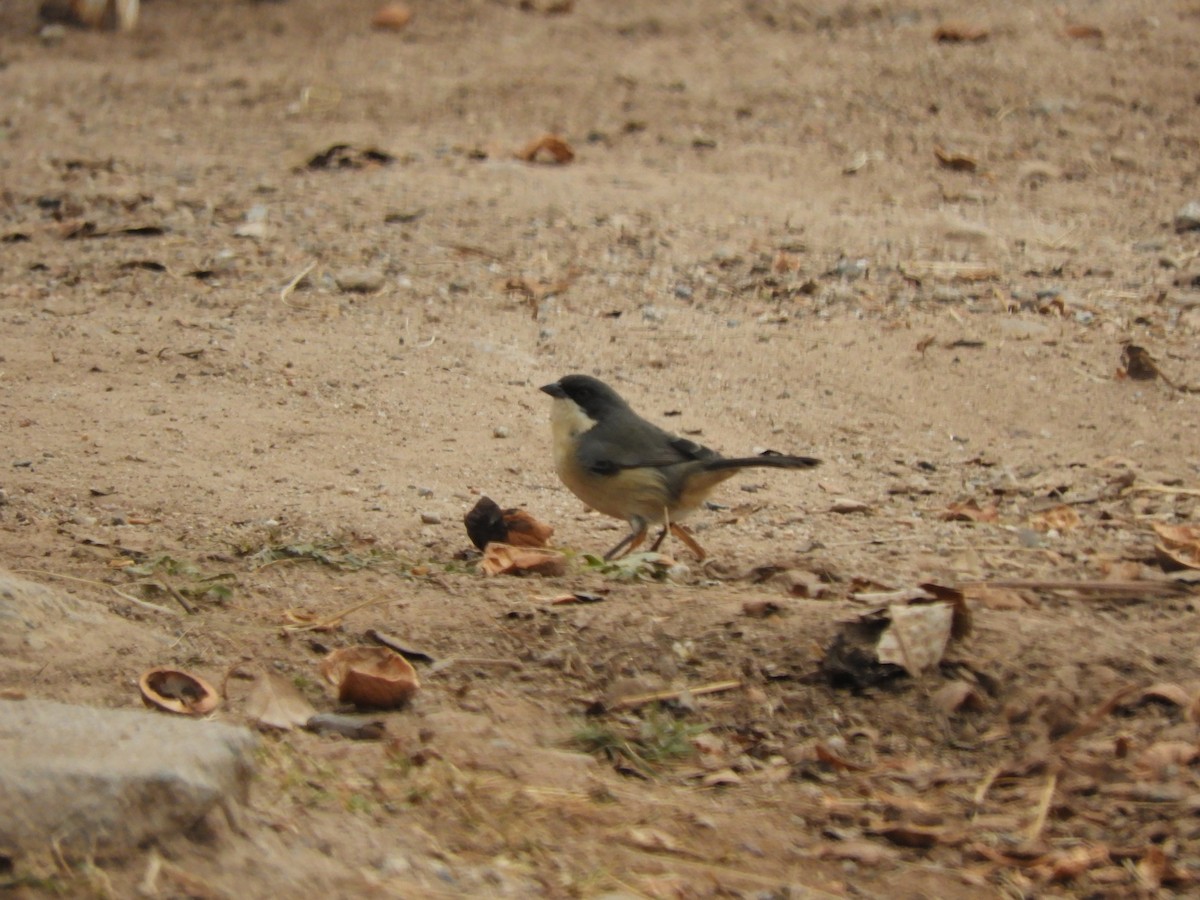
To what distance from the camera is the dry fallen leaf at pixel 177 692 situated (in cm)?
395

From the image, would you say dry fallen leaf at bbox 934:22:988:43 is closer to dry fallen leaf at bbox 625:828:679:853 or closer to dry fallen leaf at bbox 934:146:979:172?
dry fallen leaf at bbox 934:146:979:172

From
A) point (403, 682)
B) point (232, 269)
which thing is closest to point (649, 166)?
point (232, 269)

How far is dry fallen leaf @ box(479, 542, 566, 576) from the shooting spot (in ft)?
16.8

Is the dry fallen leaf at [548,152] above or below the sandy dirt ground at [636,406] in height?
above

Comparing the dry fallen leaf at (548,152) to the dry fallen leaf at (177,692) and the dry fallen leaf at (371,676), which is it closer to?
the dry fallen leaf at (371,676)

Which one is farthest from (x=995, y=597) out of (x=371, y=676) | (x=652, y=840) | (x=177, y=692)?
(x=177, y=692)

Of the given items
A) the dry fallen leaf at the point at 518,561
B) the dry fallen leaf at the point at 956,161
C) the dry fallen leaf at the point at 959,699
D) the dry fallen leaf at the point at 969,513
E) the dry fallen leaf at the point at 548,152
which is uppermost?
the dry fallen leaf at the point at 956,161

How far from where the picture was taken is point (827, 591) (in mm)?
4988

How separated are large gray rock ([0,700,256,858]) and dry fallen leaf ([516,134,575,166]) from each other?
7319mm

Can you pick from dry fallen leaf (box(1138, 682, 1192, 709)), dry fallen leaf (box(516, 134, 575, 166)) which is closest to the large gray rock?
dry fallen leaf (box(1138, 682, 1192, 709))

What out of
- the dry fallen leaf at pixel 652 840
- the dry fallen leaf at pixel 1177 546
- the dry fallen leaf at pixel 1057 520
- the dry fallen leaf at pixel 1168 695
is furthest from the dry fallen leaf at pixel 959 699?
the dry fallen leaf at pixel 1057 520

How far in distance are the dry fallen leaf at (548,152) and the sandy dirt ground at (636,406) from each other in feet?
0.38

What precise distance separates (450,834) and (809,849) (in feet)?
2.71

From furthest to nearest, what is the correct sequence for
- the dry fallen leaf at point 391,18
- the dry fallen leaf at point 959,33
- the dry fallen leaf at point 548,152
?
1. the dry fallen leaf at point 391,18
2. the dry fallen leaf at point 959,33
3. the dry fallen leaf at point 548,152
